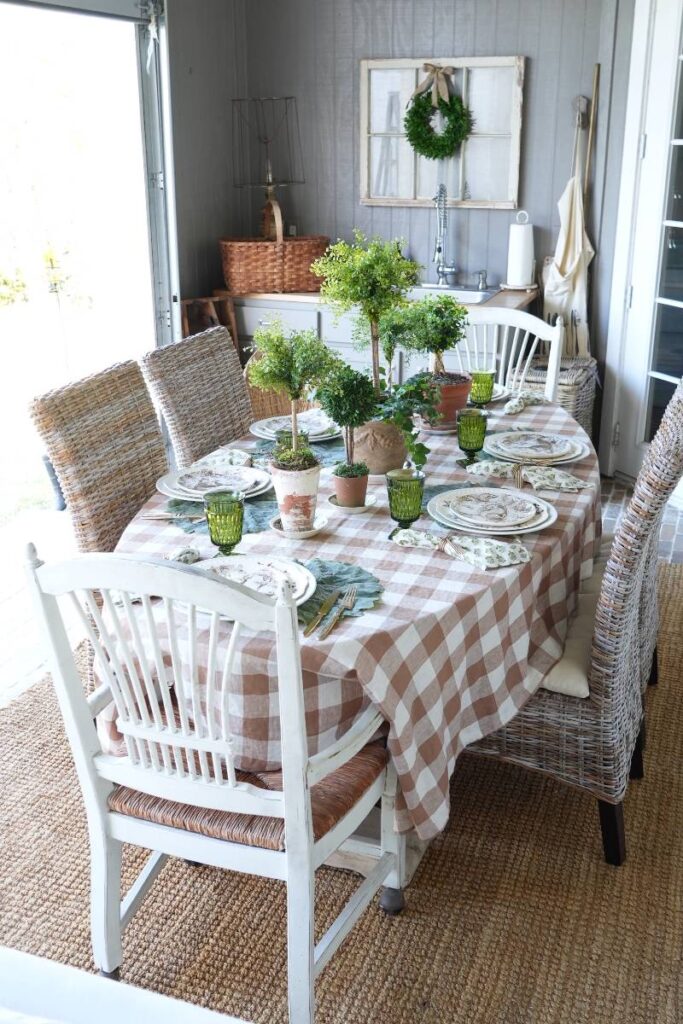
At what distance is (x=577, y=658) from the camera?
2.18 meters

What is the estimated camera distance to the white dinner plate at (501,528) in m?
2.13

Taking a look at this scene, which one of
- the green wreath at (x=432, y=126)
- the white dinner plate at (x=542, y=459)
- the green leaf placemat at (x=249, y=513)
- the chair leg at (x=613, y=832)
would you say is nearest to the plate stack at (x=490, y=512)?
the white dinner plate at (x=542, y=459)

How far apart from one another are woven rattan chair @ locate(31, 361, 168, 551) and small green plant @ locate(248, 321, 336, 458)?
0.54 metres

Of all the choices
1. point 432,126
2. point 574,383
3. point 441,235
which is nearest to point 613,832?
point 574,383

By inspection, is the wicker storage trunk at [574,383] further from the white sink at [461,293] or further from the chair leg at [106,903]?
the chair leg at [106,903]

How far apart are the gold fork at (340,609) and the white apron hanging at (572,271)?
10.4ft

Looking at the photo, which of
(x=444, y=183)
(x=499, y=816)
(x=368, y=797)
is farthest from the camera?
(x=444, y=183)

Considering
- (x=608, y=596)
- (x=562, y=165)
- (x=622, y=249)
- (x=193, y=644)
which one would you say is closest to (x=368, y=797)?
(x=193, y=644)

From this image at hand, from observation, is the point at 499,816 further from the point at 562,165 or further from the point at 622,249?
the point at 562,165

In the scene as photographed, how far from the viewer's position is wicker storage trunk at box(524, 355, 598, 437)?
434cm

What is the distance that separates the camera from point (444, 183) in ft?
16.3

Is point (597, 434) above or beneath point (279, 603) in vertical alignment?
beneath

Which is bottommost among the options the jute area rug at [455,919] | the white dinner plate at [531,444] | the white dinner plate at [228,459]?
the jute area rug at [455,919]

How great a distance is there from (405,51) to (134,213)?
1.55 metres
